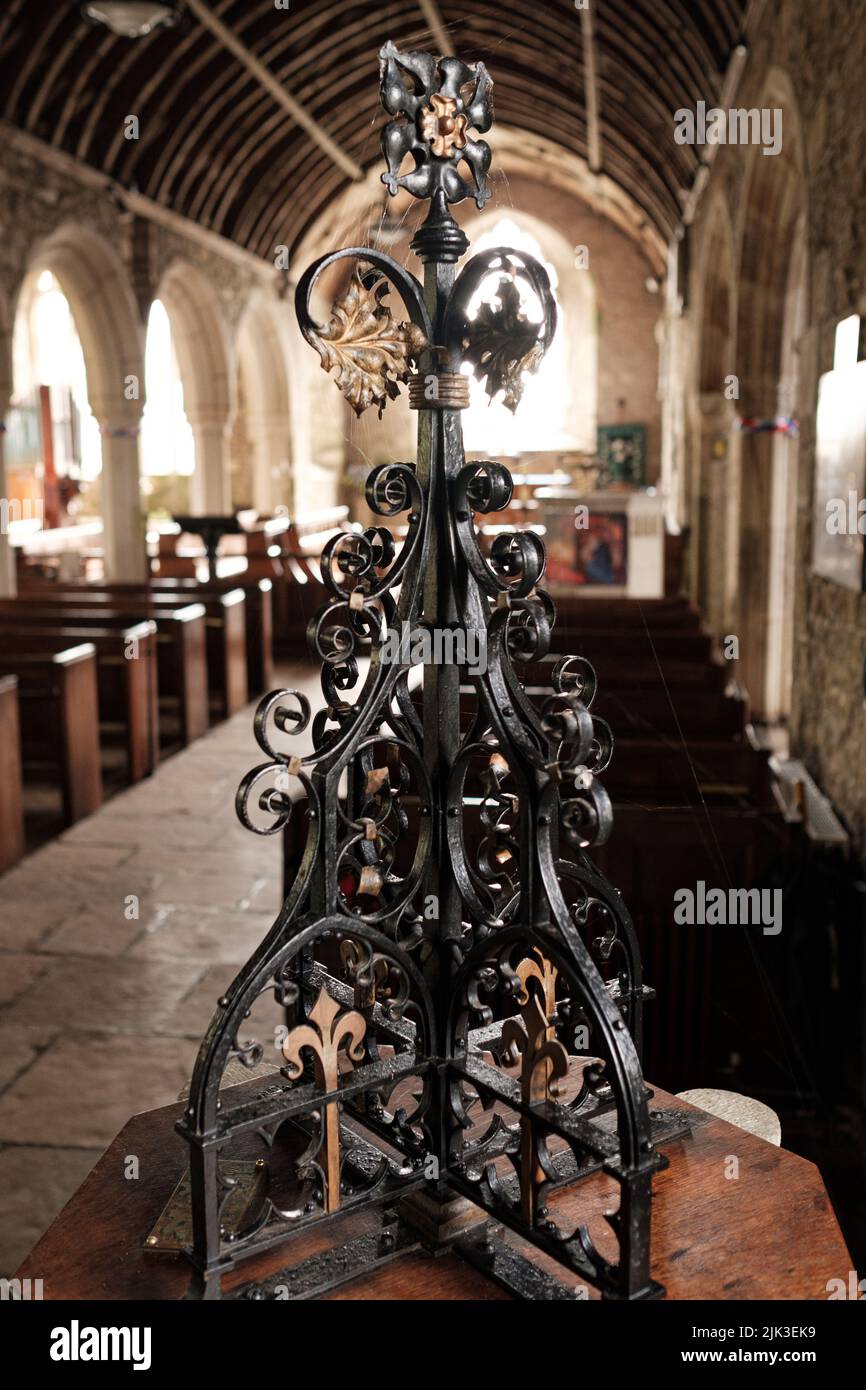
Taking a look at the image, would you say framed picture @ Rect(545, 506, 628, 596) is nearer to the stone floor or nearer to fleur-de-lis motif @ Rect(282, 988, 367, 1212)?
the stone floor

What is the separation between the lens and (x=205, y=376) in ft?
46.5

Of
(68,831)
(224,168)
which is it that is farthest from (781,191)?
(224,168)

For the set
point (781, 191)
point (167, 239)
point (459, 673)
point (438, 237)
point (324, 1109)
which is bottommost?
point (324, 1109)

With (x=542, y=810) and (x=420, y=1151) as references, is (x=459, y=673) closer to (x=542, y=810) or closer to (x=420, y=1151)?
(x=542, y=810)

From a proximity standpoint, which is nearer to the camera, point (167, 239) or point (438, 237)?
point (438, 237)

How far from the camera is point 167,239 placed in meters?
12.2

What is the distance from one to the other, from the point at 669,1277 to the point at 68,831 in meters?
4.62

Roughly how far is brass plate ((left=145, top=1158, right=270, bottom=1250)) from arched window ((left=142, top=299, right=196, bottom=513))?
1705 centimetres

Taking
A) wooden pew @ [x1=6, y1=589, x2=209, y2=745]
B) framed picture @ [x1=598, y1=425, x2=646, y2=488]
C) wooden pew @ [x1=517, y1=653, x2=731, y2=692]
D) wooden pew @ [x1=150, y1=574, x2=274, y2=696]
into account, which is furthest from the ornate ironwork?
framed picture @ [x1=598, y1=425, x2=646, y2=488]

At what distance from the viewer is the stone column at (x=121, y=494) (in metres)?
11.6

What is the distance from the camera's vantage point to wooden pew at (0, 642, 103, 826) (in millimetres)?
5410

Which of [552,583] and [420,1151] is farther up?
[552,583]
